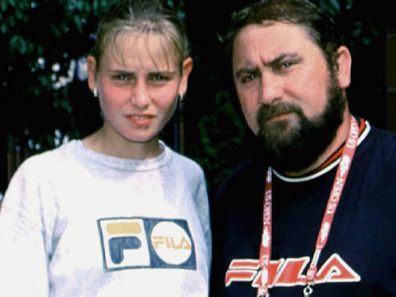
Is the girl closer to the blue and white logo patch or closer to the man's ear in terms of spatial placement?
the blue and white logo patch

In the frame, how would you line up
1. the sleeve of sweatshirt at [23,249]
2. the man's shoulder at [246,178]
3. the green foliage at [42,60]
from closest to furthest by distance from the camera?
the sleeve of sweatshirt at [23,249]
the man's shoulder at [246,178]
the green foliage at [42,60]

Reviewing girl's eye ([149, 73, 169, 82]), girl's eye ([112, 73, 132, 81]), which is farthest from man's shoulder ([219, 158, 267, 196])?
girl's eye ([112, 73, 132, 81])

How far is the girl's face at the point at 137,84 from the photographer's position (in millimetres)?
3398

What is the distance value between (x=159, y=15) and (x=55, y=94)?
459cm

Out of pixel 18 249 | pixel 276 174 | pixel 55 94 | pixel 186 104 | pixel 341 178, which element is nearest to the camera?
pixel 18 249

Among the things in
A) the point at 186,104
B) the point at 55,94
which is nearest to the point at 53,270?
the point at 55,94

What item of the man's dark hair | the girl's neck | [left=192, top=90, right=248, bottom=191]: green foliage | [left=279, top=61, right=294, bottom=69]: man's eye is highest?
the man's dark hair

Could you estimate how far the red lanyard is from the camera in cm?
336

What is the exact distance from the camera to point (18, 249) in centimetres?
325

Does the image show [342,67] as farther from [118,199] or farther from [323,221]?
[118,199]

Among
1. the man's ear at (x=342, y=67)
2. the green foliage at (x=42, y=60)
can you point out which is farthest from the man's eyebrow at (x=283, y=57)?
the green foliage at (x=42, y=60)

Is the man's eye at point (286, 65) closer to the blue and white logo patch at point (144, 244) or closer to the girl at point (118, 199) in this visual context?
the girl at point (118, 199)

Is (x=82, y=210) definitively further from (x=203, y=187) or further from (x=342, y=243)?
(x=342, y=243)

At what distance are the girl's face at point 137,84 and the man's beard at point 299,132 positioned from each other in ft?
1.25
